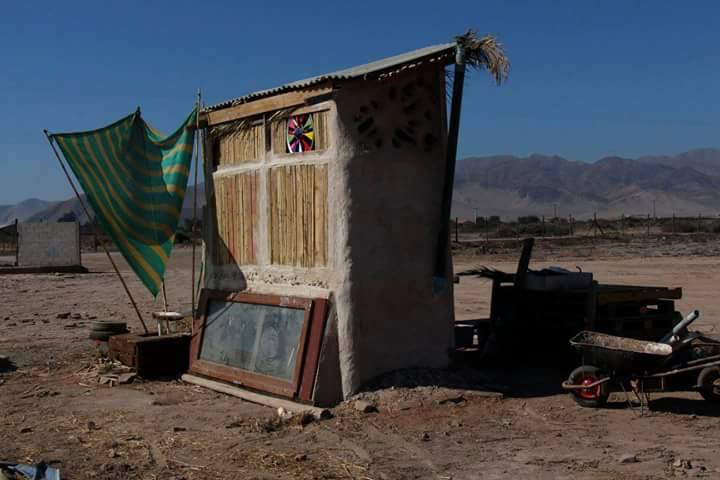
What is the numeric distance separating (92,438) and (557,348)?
586 centimetres

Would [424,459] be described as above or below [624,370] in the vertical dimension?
below

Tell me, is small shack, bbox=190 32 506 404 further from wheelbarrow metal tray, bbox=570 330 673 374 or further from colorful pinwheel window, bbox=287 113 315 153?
wheelbarrow metal tray, bbox=570 330 673 374

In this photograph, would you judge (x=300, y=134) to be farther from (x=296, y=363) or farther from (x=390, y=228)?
(x=296, y=363)

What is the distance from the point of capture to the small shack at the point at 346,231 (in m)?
8.91

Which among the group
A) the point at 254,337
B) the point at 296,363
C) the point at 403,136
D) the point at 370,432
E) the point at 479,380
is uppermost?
the point at 403,136

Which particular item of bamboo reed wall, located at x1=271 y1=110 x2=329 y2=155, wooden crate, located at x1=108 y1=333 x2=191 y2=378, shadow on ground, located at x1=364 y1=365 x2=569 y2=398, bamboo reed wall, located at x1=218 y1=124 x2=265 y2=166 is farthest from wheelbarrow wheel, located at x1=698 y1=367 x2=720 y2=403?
wooden crate, located at x1=108 y1=333 x2=191 y2=378

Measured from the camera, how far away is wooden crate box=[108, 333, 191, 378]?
1061 cm

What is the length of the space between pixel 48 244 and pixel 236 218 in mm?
21077

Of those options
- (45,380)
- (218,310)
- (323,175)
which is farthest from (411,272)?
(45,380)

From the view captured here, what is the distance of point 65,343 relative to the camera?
1357cm

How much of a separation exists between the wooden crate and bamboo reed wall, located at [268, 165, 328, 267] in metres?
1.99

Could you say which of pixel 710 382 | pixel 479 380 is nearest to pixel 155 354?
pixel 479 380

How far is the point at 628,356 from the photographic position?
8.04 meters

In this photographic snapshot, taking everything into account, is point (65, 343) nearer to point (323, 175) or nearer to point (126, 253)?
point (126, 253)
